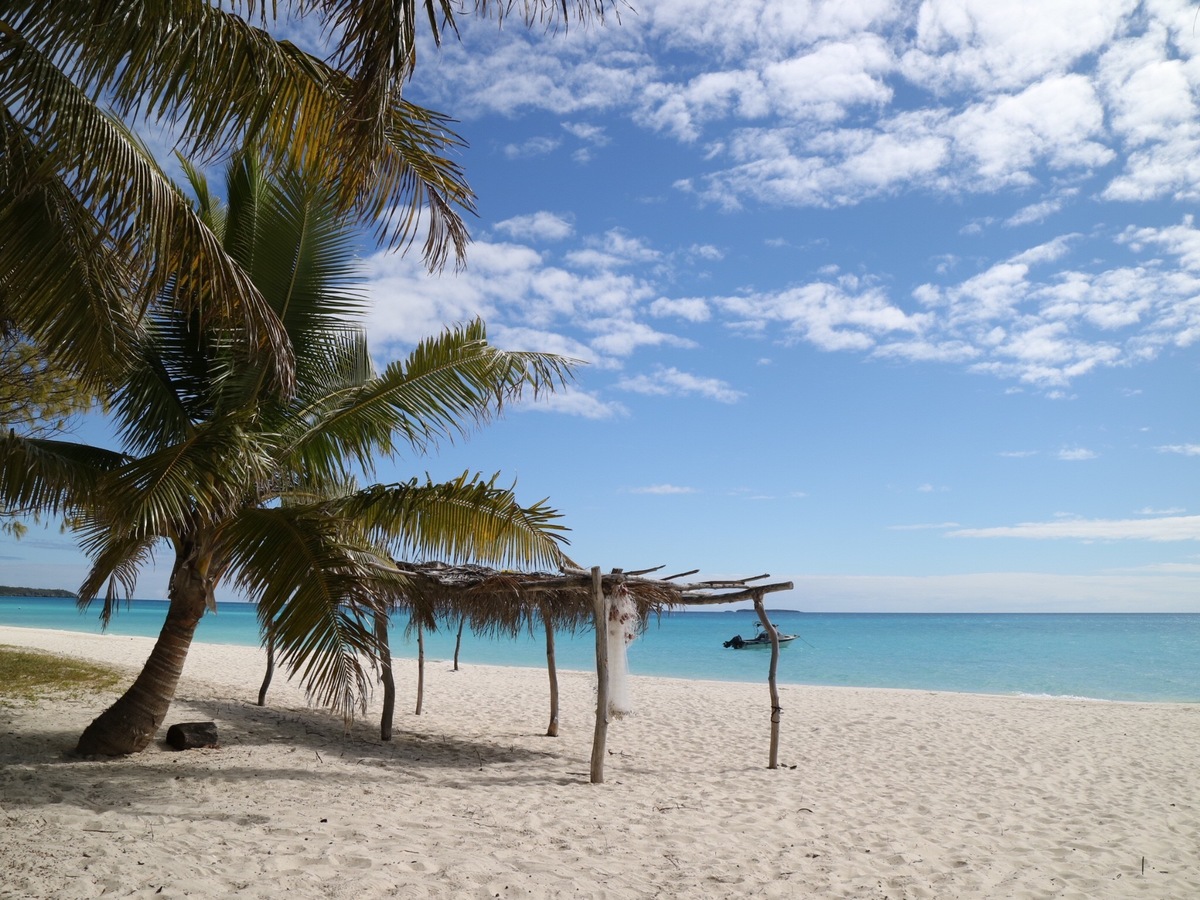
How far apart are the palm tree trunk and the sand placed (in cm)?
20

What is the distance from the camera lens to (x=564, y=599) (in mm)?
9500

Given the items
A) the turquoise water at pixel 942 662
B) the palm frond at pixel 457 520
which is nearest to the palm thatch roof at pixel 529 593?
the palm frond at pixel 457 520

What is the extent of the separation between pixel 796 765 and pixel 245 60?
299 inches

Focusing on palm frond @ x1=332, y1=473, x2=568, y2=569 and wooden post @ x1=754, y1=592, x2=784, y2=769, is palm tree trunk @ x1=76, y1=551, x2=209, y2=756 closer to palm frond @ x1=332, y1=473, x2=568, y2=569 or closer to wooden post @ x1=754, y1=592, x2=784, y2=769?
palm frond @ x1=332, y1=473, x2=568, y2=569

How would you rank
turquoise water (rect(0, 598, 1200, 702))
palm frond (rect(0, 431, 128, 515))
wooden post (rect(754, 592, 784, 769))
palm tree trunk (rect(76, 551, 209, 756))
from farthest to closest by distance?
1. turquoise water (rect(0, 598, 1200, 702))
2. wooden post (rect(754, 592, 784, 769))
3. palm tree trunk (rect(76, 551, 209, 756))
4. palm frond (rect(0, 431, 128, 515))

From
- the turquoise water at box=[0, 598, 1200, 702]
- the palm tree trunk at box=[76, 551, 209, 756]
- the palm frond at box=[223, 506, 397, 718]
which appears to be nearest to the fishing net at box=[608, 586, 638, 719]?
the palm frond at box=[223, 506, 397, 718]

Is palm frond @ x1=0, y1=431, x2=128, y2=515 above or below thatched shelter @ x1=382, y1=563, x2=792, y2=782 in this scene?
above

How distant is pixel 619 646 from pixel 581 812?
228cm

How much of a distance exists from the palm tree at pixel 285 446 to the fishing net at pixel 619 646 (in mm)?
2003

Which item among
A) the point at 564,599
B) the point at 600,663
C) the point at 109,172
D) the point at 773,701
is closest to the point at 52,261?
the point at 109,172

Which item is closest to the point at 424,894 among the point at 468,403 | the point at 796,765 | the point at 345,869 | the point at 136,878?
the point at 345,869

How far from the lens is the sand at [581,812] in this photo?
4250 millimetres

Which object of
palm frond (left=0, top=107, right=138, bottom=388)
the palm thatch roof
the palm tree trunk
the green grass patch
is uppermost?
palm frond (left=0, top=107, right=138, bottom=388)

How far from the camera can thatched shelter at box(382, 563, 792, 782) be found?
7512mm
